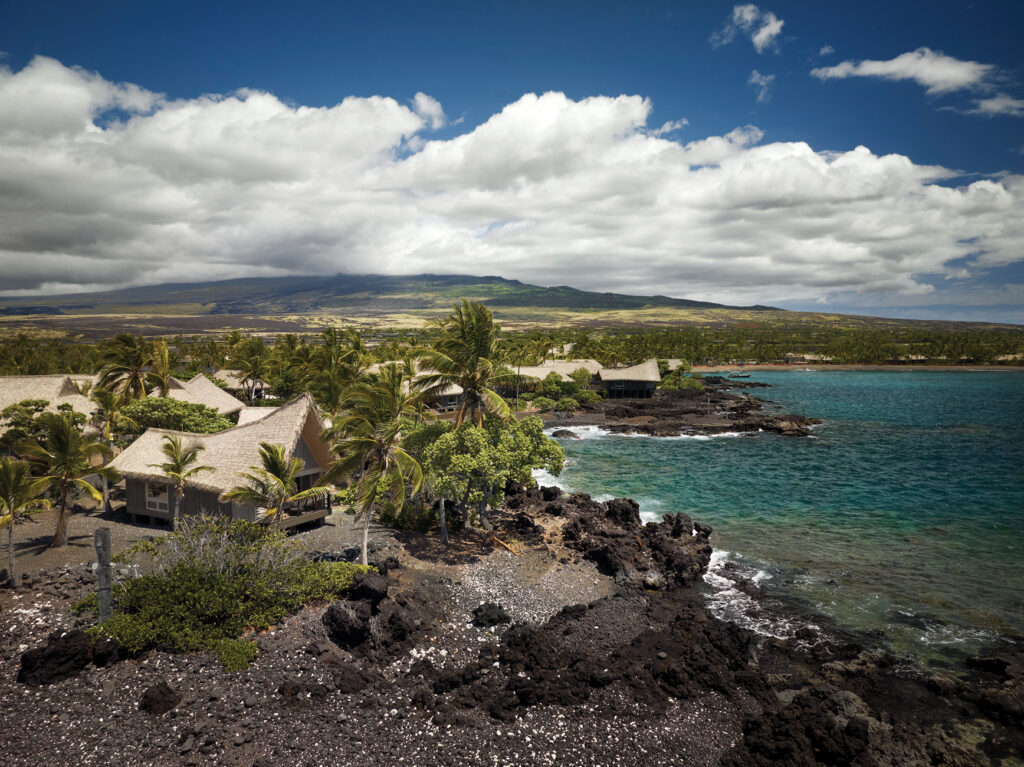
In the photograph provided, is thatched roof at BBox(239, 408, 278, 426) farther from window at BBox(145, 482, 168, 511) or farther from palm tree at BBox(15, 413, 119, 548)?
palm tree at BBox(15, 413, 119, 548)

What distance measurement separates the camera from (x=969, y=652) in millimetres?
18094

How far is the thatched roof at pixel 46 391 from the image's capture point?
1484 inches

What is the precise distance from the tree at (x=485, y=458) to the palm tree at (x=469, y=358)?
3.47ft

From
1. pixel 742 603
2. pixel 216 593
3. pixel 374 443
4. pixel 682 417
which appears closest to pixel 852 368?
pixel 682 417

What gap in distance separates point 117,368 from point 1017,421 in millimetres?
95926

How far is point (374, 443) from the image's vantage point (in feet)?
70.0

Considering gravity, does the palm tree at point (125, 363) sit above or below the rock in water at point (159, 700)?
above

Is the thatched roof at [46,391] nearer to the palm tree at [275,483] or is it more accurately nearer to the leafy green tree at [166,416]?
the leafy green tree at [166,416]

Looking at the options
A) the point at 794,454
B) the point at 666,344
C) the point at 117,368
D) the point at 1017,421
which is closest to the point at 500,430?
the point at 117,368

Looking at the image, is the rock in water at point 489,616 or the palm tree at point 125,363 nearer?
the rock in water at point 489,616

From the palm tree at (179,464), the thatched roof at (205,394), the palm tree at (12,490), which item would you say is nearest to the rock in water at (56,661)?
the palm tree at (12,490)

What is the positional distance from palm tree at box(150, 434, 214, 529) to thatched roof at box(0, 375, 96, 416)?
18.9 metres

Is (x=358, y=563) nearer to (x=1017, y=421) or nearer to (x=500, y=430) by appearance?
(x=500, y=430)

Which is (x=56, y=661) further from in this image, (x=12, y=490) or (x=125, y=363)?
(x=125, y=363)
